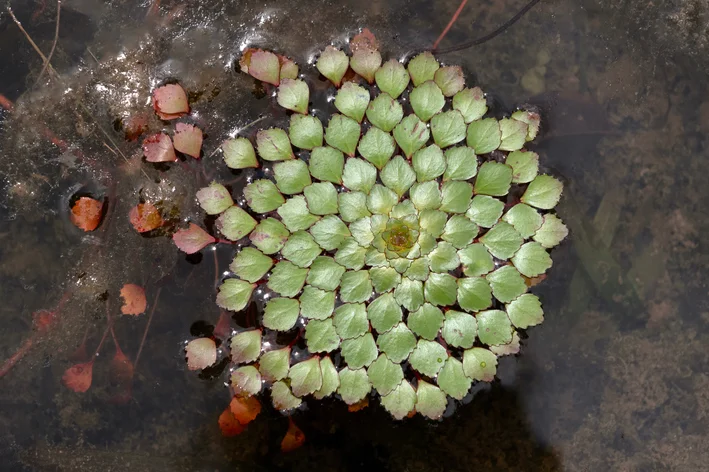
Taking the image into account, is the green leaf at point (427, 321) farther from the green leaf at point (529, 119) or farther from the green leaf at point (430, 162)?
the green leaf at point (529, 119)

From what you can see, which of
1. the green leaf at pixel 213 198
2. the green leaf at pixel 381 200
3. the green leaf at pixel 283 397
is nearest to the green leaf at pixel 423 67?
the green leaf at pixel 381 200

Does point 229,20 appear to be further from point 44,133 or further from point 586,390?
point 586,390

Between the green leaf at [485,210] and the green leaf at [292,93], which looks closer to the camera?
the green leaf at [485,210]

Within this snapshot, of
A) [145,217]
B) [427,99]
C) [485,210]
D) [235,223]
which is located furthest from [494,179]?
[145,217]

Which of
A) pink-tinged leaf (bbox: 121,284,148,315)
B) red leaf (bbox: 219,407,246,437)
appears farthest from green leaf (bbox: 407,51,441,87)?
red leaf (bbox: 219,407,246,437)

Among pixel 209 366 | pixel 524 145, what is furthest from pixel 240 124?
pixel 524 145

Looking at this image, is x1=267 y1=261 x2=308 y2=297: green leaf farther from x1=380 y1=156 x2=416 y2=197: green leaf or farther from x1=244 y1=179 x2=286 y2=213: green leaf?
x1=380 y1=156 x2=416 y2=197: green leaf
